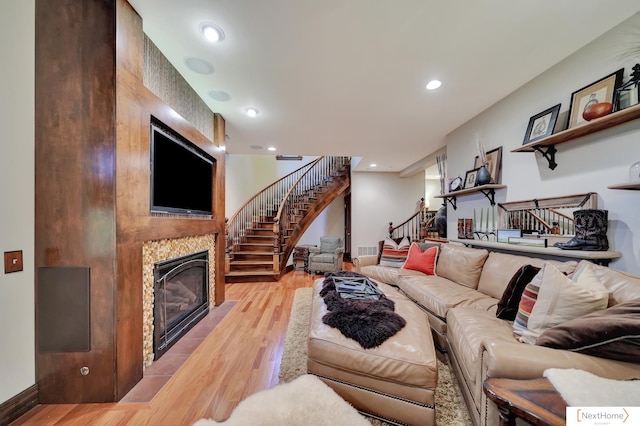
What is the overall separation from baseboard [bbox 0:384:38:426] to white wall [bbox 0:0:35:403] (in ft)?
0.10

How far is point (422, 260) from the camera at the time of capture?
10.5ft

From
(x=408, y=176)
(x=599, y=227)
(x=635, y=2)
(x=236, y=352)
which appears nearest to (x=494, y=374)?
(x=599, y=227)

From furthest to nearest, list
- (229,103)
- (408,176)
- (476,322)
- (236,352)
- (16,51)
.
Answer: (408,176) < (229,103) < (236,352) < (476,322) < (16,51)

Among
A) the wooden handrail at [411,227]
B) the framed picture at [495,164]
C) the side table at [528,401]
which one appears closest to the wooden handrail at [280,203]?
the wooden handrail at [411,227]

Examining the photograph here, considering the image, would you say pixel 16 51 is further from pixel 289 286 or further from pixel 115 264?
pixel 289 286

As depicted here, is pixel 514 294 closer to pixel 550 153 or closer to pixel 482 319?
pixel 482 319

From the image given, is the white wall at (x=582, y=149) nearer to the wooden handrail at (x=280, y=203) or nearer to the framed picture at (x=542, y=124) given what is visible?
the framed picture at (x=542, y=124)

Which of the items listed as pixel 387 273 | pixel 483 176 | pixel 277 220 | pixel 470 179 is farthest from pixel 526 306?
pixel 277 220

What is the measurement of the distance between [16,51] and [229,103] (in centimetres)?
163

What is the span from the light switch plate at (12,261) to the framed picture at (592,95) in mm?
4061

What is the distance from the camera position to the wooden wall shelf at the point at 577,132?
145cm

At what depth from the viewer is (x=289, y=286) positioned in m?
4.32

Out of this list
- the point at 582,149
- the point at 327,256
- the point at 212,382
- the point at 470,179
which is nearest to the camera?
the point at 212,382

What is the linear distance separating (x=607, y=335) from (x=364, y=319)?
3.76 feet
